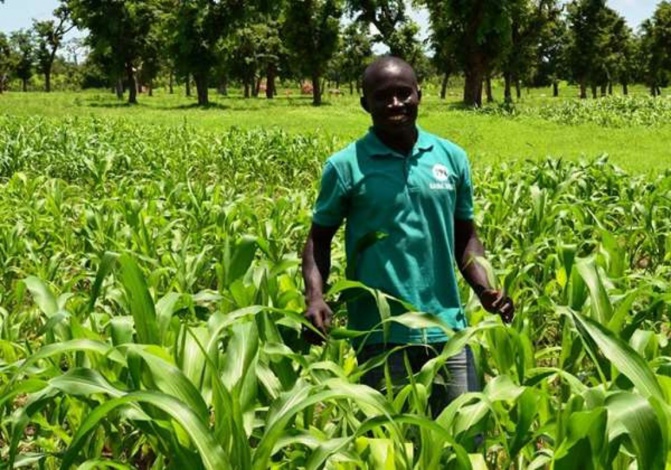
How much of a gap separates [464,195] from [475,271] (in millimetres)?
264

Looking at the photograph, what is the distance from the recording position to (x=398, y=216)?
2.30 metres

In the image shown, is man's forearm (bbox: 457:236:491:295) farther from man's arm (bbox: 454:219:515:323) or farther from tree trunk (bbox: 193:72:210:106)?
tree trunk (bbox: 193:72:210:106)

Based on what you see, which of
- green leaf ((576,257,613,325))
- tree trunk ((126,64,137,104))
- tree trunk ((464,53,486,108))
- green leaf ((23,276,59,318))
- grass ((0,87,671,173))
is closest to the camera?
green leaf ((576,257,613,325))

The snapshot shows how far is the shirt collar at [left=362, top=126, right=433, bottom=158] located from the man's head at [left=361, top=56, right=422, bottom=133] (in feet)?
0.17

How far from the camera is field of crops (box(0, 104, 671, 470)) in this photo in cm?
162

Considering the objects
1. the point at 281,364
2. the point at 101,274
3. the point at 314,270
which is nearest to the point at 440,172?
the point at 314,270

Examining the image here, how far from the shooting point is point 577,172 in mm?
A: 6660

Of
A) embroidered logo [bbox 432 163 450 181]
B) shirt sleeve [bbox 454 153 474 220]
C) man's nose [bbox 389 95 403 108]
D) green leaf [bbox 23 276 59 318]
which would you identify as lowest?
green leaf [bbox 23 276 59 318]

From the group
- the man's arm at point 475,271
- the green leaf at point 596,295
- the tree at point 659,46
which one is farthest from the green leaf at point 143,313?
the tree at point 659,46

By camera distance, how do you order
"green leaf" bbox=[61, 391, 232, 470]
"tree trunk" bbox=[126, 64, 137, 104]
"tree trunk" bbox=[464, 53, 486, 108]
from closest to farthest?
"green leaf" bbox=[61, 391, 232, 470] → "tree trunk" bbox=[464, 53, 486, 108] → "tree trunk" bbox=[126, 64, 137, 104]

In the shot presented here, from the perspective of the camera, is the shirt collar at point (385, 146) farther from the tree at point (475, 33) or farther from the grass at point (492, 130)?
the tree at point (475, 33)

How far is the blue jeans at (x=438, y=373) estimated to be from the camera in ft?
7.80

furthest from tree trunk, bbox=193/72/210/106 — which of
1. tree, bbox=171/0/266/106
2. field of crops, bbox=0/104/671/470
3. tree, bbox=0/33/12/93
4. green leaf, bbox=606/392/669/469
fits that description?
tree, bbox=0/33/12/93

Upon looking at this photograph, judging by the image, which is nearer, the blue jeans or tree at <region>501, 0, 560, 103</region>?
the blue jeans
